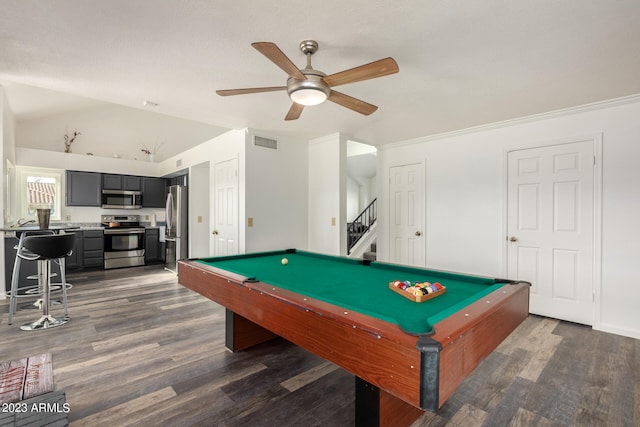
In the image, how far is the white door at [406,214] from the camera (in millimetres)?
4426

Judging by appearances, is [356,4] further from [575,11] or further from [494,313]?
[494,313]

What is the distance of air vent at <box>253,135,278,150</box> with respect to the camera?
4.22 metres

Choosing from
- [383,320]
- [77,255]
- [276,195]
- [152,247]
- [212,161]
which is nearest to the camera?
[383,320]

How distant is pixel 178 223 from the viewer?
562cm

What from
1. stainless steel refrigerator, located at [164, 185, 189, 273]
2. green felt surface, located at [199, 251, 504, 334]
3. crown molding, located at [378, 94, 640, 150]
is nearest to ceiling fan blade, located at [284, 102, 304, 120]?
green felt surface, located at [199, 251, 504, 334]

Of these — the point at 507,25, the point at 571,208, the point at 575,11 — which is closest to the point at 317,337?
the point at 507,25

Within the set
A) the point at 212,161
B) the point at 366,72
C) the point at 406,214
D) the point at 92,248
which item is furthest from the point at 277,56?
the point at 92,248

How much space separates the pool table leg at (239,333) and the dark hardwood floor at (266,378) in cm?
7

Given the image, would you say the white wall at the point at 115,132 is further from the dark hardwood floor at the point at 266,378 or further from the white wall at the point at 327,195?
the dark hardwood floor at the point at 266,378

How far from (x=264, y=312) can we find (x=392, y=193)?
3565mm

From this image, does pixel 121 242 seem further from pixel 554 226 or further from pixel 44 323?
pixel 554 226

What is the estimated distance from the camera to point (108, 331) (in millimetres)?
2914

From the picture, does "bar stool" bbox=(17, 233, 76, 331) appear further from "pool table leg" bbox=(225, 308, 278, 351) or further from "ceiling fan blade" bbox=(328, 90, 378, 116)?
"ceiling fan blade" bbox=(328, 90, 378, 116)

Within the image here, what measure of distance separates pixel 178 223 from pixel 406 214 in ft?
13.6
